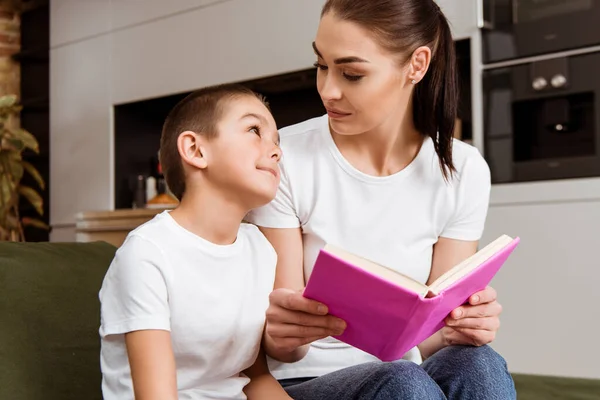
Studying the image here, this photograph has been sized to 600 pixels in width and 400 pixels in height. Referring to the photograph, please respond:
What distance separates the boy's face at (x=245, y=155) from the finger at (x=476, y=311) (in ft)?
1.13

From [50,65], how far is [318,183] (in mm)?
3583

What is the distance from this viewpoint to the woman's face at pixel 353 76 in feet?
4.30

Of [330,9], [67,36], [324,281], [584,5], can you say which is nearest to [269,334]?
[324,281]

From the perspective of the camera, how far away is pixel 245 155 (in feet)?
3.91

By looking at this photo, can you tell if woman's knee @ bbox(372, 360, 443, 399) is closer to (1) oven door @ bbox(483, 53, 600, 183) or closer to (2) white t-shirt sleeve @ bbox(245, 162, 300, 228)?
(2) white t-shirt sleeve @ bbox(245, 162, 300, 228)

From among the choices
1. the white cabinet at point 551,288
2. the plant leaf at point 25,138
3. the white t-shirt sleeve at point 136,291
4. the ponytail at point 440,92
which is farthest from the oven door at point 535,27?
the plant leaf at point 25,138

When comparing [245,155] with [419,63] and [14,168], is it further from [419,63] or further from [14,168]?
[14,168]

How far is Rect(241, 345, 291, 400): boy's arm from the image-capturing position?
3.95 ft

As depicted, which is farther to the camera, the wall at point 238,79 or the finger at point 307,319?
the wall at point 238,79

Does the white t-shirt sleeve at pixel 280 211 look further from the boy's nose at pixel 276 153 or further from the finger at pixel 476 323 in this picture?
the finger at pixel 476 323

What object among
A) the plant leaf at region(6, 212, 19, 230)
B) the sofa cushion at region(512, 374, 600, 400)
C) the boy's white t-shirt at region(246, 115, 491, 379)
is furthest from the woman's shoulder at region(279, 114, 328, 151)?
the plant leaf at region(6, 212, 19, 230)

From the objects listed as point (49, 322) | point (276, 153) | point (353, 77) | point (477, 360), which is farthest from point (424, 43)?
point (49, 322)

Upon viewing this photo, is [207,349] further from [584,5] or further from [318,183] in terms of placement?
[584,5]

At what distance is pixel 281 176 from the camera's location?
1.35 meters
